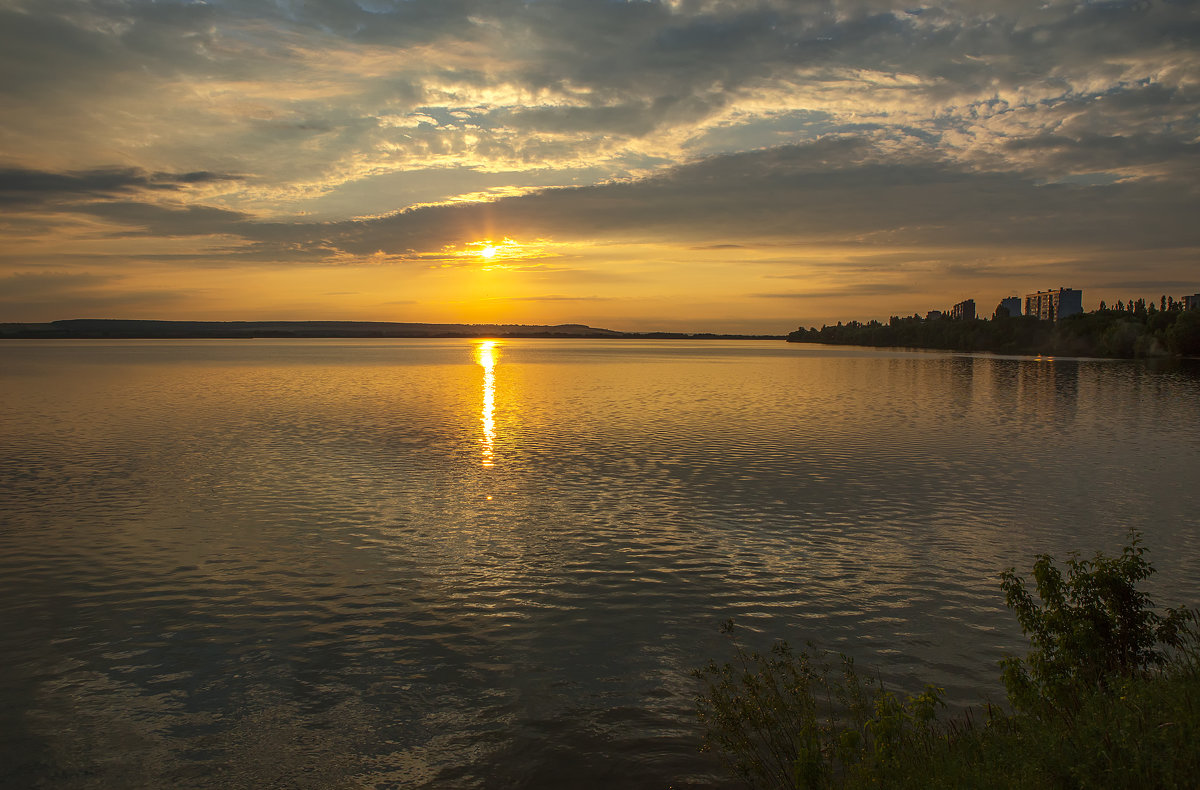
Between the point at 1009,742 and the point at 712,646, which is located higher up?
the point at 1009,742

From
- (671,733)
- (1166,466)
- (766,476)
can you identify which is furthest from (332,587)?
(1166,466)

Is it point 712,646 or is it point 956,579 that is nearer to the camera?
point 712,646

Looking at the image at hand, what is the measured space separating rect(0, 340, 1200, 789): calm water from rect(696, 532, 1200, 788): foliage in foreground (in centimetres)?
108

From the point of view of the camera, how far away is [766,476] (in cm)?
3136

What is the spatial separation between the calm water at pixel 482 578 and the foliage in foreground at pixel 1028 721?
108 cm

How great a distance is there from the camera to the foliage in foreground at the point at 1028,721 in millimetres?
8094

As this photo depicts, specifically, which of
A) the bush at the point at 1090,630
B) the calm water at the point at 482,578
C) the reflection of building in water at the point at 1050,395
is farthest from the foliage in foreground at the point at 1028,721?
the reflection of building in water at the point at 1050,395

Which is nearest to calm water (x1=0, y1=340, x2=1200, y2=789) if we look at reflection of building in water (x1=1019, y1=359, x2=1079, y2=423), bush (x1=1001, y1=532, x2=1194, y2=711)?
bush (x1=1001, y1=532, x2=1194, y2=711)

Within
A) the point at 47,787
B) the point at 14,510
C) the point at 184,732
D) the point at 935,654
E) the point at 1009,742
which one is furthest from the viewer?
the point at 14,510

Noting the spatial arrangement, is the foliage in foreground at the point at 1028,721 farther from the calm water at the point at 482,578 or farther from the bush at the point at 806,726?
the calm water at the point at 482,578

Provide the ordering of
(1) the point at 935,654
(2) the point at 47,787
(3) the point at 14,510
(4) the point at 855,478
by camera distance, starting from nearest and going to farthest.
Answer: (2) the point at 47,787
(1) the point at 935,654
(3) the point at 14,510
(4) the point at 855,478

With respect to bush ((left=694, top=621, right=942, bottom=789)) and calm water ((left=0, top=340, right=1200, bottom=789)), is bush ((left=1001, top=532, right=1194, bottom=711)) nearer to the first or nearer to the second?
bush ((left=694, top=621, right=942, bottom=789))

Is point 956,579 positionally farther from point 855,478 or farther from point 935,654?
point 855,478

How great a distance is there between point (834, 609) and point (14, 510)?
25.0 meters
